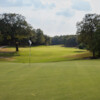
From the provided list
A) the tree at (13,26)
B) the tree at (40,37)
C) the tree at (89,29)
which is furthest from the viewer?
the tree at (40,37)

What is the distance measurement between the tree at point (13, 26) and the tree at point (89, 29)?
18.1 meters

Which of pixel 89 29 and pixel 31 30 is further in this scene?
pixel 31 30

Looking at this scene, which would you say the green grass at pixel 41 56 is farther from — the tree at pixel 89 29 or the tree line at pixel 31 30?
the tree at pixel 89 29

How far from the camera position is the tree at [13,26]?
39531 millimetres

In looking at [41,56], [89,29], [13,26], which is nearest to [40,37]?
[13,26]

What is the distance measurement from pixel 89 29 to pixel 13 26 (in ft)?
78.3

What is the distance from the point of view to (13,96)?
179 inches

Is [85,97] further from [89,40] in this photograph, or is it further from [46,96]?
[89,40]

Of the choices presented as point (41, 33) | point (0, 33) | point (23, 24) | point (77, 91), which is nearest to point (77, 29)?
point (23, 24)

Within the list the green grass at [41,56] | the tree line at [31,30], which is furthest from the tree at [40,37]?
the green grass at [41,56]

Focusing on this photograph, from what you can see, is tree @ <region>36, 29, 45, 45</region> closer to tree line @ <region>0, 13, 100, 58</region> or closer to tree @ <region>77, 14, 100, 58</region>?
tree line @ <region>0, 13, 100, 58</region>

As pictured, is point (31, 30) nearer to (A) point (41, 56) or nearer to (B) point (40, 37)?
(A) point (41, 56)

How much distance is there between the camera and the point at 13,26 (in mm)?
40438

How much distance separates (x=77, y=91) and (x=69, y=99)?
875mm
